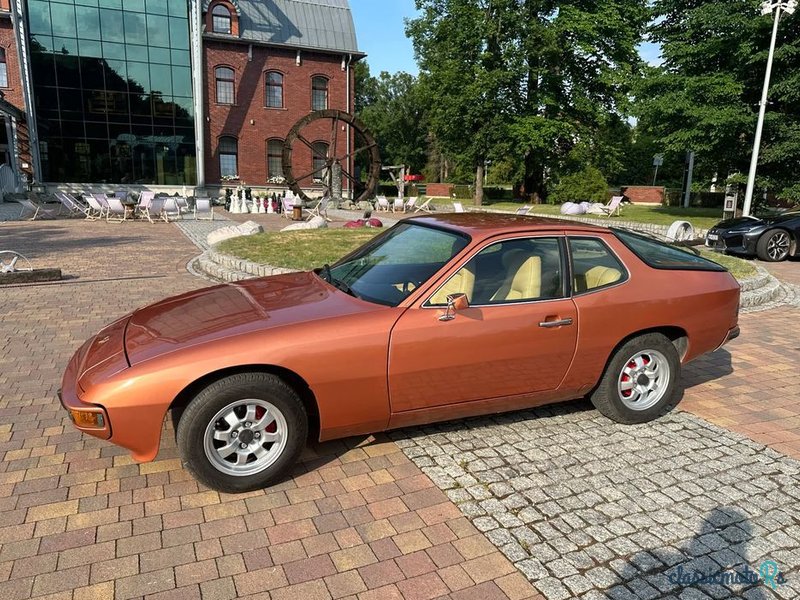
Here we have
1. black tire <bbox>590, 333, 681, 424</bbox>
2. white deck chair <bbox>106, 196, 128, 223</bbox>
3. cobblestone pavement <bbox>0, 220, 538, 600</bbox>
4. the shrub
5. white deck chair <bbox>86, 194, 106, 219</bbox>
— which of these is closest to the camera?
cobblestone pavement <bbox>0, 220, 538, 600</bbox>

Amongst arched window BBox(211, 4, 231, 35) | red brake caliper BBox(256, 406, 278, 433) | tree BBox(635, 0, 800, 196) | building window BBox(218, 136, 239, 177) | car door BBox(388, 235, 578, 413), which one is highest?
arched window BBox(211, 4, 231, 35)

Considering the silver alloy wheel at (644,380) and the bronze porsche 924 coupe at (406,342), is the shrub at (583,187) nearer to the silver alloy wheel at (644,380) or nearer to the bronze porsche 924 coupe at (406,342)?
the bronze porsche 924 coupe at (406,342)

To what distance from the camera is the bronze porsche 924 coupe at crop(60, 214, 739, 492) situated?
3205 mm

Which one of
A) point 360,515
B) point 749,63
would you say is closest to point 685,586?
point 360,515

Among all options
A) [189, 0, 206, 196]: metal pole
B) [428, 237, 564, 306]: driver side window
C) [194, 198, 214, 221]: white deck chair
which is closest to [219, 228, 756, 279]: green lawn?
[428, 237, 564, 306]: driver side window

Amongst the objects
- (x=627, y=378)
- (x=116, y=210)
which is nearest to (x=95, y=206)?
(x=116, y=210)

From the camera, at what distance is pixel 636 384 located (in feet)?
14.6

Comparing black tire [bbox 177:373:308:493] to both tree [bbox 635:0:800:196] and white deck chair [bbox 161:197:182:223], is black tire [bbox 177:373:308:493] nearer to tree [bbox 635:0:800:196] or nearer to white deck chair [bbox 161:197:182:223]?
white deck chair [bbox 161:197:182:223]

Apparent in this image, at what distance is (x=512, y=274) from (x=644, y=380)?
1429mm

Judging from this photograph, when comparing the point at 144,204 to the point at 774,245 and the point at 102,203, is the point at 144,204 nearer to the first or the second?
the point at 102,203

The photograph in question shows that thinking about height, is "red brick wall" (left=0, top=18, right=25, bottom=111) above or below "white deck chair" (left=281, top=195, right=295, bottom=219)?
above

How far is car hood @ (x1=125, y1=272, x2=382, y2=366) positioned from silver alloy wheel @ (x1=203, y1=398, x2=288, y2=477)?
45 centimetres

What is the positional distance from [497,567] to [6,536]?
250 cm

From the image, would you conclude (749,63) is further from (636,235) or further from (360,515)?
(360,515)
